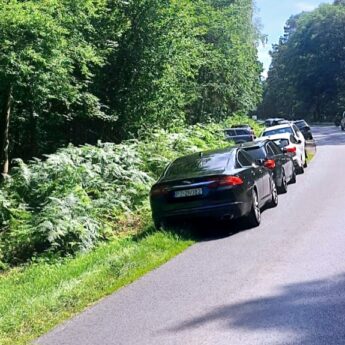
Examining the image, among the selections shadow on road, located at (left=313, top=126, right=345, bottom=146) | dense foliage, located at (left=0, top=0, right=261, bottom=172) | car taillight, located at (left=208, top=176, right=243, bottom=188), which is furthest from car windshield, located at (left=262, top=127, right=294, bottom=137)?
shadow on road, located at (left=313, top=126, right=345, bottom=146)

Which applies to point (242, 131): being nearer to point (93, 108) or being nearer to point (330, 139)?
point (93, 108)

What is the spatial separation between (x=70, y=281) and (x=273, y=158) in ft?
27.5

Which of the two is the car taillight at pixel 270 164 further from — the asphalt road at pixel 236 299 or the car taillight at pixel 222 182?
the asphalt road at pixel 236 299

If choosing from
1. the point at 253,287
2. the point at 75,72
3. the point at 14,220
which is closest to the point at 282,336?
the point at 253,287

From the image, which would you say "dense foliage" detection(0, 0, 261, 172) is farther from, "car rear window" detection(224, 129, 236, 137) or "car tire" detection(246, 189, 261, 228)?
"car tire" detection(246, 189, 261, 228)

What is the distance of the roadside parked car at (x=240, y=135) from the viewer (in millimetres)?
28938

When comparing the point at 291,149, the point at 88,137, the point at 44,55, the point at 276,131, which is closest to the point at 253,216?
the point at 44,55

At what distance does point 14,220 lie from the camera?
11.8 meters

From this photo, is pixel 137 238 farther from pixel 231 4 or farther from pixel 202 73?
pixel 231 4

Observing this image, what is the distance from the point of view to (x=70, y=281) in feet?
25.1

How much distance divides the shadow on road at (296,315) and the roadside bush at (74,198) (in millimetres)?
5146

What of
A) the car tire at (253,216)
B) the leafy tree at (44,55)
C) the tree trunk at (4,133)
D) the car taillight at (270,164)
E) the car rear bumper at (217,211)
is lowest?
the car tire at (253,216)

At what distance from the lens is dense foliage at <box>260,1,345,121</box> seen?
90250 mm

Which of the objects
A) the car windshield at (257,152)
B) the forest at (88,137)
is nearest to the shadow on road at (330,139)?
the forest at (88,137)
